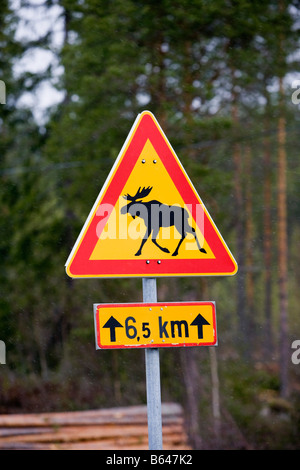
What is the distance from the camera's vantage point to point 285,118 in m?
→ 12.2

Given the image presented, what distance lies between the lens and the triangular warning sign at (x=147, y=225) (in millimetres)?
2945

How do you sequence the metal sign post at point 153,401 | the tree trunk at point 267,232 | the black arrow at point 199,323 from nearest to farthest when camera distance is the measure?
the metal sign post at point 153,401
the black arrow at point 199,323
the tree trunk at point 267,232

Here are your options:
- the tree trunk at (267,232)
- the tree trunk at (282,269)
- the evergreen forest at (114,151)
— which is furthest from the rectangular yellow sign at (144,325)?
the tree trunk at (267,232)

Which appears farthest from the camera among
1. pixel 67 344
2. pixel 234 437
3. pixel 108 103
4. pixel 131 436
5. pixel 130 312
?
pixel 67 344

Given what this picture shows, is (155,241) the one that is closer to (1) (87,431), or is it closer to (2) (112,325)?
(2) (112,325)

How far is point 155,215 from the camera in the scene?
2.99m

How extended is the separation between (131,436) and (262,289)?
58.5 feet

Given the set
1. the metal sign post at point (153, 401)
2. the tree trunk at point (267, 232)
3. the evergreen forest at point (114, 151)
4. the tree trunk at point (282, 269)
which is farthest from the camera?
the tree trunk at point (267, 232)

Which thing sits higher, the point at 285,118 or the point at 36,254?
the point at 285,118

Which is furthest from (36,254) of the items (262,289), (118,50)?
(262,289)

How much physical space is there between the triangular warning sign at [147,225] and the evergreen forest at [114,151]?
6747 millimetres

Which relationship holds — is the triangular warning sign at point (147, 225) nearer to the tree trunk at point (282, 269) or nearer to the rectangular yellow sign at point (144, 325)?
the rectangular yellow sign at point (144, 325)

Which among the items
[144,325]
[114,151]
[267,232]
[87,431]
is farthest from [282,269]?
[144,325]
